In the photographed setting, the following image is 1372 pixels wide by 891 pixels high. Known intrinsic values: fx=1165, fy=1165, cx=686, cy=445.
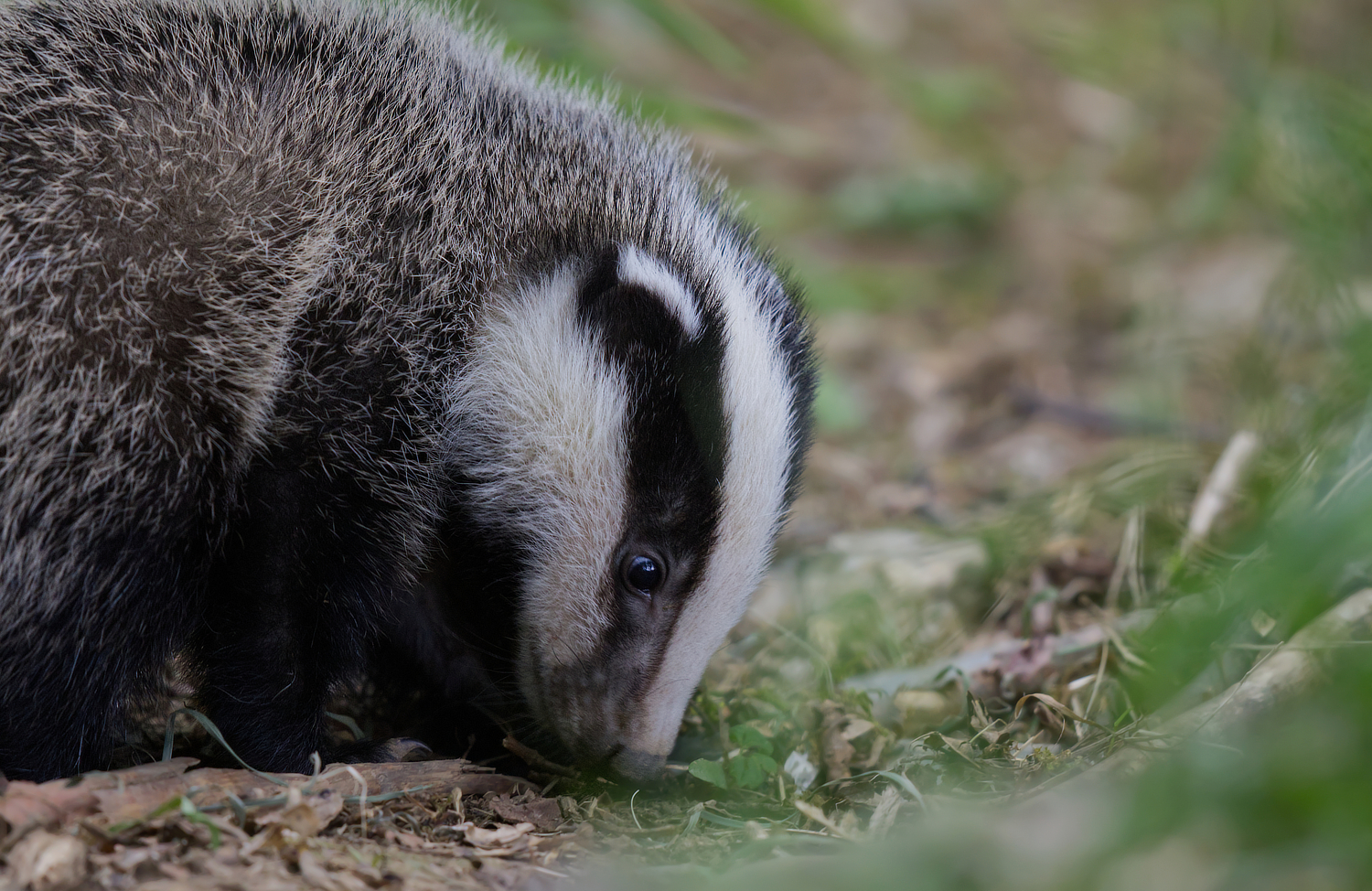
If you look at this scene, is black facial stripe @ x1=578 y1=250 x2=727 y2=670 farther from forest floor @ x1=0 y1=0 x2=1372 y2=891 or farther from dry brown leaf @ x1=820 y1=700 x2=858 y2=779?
dry brown leaf @ x1=820 y1=700 x2=858 y2=779

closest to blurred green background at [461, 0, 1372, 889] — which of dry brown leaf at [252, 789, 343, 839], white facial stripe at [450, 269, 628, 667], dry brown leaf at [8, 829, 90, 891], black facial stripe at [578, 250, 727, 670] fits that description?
black facial stripe at [578, 250, 727, 670]

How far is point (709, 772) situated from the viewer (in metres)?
3.43

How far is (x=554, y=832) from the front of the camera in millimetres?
3074

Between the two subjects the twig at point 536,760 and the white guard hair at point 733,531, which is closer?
the white guard hair at point 733,531

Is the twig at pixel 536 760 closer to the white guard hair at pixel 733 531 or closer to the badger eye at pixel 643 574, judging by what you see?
the white guard hair at pixel 733 531

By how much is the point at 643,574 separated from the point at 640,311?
0.76 m

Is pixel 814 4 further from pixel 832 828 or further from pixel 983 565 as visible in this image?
pixel 832 828

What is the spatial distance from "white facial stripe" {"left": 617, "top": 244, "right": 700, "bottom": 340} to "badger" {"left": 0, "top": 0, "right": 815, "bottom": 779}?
0.04 feet

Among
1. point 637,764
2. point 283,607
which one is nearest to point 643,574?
point 637,764

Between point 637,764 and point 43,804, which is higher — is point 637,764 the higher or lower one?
the higher one

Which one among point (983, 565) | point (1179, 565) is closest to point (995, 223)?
point (983, 565)

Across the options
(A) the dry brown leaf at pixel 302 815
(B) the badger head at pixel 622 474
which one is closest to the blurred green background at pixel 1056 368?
(B) the badger head at pixel 622 474

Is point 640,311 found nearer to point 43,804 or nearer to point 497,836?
point 497,836

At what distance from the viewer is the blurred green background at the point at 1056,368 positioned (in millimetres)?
1884
